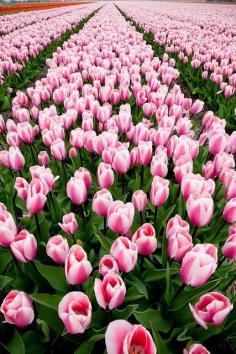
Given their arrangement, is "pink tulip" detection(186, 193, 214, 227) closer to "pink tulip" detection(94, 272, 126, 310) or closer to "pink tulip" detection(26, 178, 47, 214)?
"pink tulip" detection(94, 272, 126, 310)

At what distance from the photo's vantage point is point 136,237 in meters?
1.75

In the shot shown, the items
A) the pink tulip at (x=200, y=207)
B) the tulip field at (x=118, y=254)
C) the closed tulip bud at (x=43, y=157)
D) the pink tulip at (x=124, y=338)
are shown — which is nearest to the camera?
the pink tulip at (x=124, y=338)

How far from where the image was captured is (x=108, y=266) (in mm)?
1583

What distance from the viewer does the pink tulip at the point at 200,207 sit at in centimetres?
182

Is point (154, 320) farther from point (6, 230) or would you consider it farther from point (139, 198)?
point (6, 230)

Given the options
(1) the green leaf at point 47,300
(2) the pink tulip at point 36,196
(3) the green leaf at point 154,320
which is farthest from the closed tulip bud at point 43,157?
(3) the green leaf at point 154,320

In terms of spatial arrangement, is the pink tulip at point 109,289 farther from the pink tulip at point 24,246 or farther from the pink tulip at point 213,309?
the pink tulip at point 24,246

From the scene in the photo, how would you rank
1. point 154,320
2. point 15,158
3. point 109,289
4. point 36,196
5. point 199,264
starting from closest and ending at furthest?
1. point 109,289
2. point 199,264
3. point 154,320
4. point 36,196
5. point 15,158

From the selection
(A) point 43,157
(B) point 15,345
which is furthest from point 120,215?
(A) point 43,157

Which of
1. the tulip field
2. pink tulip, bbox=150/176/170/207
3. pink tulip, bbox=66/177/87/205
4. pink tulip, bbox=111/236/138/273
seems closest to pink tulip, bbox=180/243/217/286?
the tulip field

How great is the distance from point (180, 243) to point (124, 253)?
0.32 meters

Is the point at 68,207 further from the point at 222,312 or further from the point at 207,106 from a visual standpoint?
the point at 207,106

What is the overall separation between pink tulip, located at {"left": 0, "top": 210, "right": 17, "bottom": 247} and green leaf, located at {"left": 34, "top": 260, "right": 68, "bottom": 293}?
0.82 ft

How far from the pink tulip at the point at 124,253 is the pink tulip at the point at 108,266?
4 centimetres
